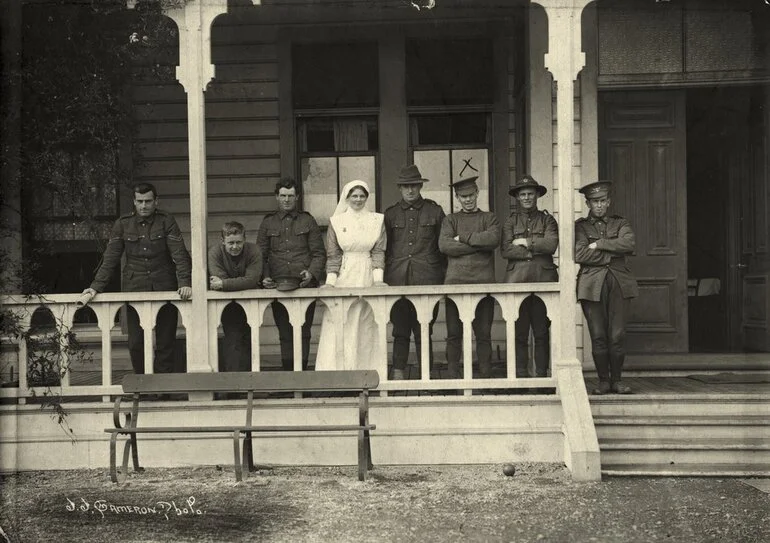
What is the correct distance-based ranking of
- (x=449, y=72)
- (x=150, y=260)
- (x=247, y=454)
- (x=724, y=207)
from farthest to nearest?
(x=724, y=207) → (x=449, y=72) → (x=150, y=260) → (x=247, y=454)

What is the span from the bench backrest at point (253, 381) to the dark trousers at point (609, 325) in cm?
199

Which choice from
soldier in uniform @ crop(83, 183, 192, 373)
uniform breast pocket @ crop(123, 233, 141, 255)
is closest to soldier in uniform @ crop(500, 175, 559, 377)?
soldier in uniform @ crop(83, 183, 192, 373)

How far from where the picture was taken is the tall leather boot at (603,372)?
23.9 feet

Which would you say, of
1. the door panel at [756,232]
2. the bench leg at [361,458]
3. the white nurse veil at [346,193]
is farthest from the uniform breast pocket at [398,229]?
the door panel at [756,232]

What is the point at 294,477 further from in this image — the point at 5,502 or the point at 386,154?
the point at 386,154

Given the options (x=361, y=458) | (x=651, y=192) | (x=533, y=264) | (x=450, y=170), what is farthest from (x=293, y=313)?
(x=651, y=192)

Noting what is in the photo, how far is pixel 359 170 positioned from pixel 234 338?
10.6 feet

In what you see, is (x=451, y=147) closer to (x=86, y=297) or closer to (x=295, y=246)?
(x=295, y=246)

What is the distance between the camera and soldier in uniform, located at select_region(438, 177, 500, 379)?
286 inches

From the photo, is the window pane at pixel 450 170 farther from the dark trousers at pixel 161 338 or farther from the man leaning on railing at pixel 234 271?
the dark trousers at pixel 161 338

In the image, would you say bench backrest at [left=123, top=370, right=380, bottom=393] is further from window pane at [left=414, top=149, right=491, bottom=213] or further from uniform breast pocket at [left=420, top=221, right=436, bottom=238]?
window pane at [left=414, top=149, right=491, bottom=213]

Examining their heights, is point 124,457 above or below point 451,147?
below

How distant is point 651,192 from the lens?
9141 millimetres

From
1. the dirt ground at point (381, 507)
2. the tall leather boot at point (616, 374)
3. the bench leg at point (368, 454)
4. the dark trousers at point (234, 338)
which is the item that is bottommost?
the dirt ground at point (381, 507)
